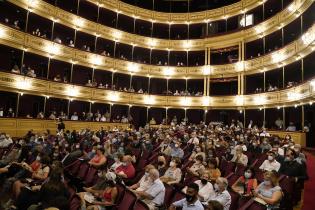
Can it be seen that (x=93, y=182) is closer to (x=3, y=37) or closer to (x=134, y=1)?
(x=3, y=37)

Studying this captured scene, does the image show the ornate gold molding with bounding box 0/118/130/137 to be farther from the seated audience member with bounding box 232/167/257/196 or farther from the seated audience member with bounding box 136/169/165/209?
the seated audience member with bounding box 232/167/257/196

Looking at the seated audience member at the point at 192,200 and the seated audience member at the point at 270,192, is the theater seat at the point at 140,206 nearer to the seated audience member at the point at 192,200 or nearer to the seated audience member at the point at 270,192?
the seated audience member at the point at 192,200

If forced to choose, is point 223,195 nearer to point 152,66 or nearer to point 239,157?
point 239,157

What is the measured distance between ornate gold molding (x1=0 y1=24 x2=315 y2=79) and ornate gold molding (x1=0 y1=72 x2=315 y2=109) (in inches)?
72.8

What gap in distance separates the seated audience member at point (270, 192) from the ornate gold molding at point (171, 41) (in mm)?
12745

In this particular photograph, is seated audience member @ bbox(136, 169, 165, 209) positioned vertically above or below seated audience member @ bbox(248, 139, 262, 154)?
below

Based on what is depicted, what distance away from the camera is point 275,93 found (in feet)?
61.6

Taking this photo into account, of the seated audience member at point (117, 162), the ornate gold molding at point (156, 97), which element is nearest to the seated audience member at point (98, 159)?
the seated audience member at point (117, 162)

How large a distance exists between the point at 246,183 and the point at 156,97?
1903 centimetres

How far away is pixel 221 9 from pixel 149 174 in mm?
22103

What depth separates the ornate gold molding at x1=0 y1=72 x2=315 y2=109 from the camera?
15758 millimetres

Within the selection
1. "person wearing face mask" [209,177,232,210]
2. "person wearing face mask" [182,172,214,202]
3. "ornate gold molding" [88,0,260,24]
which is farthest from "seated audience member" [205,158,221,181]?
"ornate gold molding" [88,0,260,24]

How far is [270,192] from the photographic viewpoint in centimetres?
514

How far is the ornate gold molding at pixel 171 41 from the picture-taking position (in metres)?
17.4
